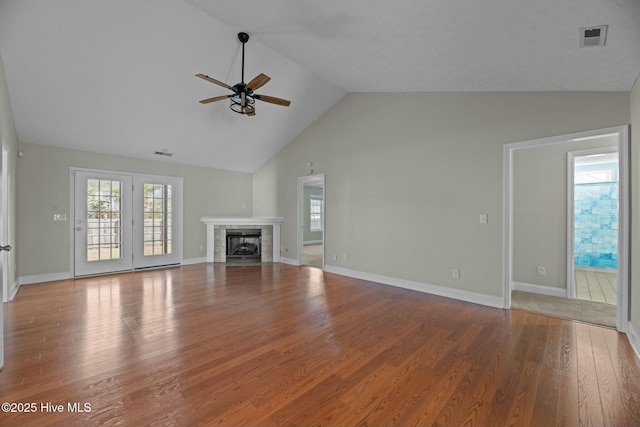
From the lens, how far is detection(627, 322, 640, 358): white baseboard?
8.32 ft

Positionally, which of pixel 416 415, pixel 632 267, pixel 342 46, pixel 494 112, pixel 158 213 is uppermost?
pixel 342 46

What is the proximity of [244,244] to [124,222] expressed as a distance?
100 inches

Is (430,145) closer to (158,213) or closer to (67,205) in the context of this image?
(158,213)

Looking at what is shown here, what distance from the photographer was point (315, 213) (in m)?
11.5

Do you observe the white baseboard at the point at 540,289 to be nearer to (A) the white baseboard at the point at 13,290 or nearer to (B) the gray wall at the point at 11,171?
(B) the gray wall at the point at 11,171

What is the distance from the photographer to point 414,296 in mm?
4223

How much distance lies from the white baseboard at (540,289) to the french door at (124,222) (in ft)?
22.2

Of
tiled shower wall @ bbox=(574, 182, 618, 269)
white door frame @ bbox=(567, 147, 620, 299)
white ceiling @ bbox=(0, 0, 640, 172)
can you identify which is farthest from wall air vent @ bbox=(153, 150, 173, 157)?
tiled shower wall @ bbox=(574, 182, 618, 269)

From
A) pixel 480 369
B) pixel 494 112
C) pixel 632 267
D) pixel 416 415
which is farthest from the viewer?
pixel 494 112

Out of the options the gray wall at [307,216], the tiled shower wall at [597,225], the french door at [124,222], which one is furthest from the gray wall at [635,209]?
the gray wall at [307,216]

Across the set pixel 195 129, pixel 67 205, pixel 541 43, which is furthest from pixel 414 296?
pixel 67 205

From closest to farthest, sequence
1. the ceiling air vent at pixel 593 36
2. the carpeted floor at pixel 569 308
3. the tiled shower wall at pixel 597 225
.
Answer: the ceiling air vent at pixel 593 36 < the carpeted floor at pixel 569 308 < the tiled shower wall at pixel 597 225

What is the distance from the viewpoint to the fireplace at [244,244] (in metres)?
7.04

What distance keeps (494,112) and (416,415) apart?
3.68 meters
